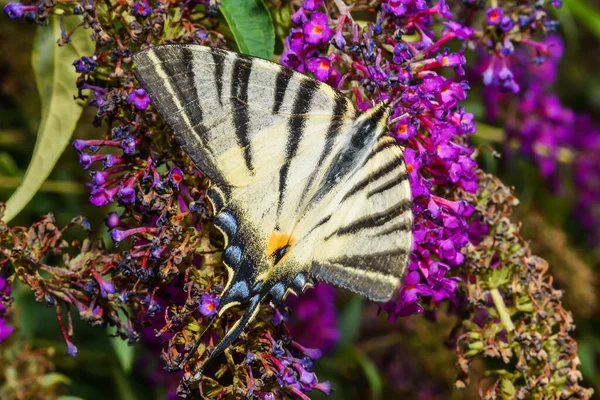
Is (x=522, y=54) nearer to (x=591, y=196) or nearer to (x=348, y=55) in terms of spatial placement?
(x=591, y=196)

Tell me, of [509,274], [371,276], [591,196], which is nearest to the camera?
[371,276]

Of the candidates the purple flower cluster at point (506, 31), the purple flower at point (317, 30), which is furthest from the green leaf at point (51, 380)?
the purple flower cluster at point (506, 31)

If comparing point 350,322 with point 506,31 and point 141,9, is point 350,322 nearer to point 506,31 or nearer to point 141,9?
point 506,31

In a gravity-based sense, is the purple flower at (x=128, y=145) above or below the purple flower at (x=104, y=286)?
above

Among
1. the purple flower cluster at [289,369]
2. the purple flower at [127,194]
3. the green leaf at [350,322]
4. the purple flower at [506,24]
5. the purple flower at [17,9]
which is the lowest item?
the green leaf at [350,322]

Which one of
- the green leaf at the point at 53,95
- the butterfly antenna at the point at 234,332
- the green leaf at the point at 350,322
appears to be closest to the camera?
the butterfly antenna at the point at 234,332

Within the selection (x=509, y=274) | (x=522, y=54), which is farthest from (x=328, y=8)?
(x=522, y=54)

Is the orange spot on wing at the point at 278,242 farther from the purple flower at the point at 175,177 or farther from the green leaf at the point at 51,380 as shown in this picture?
the green leaf at the point at 51,380
